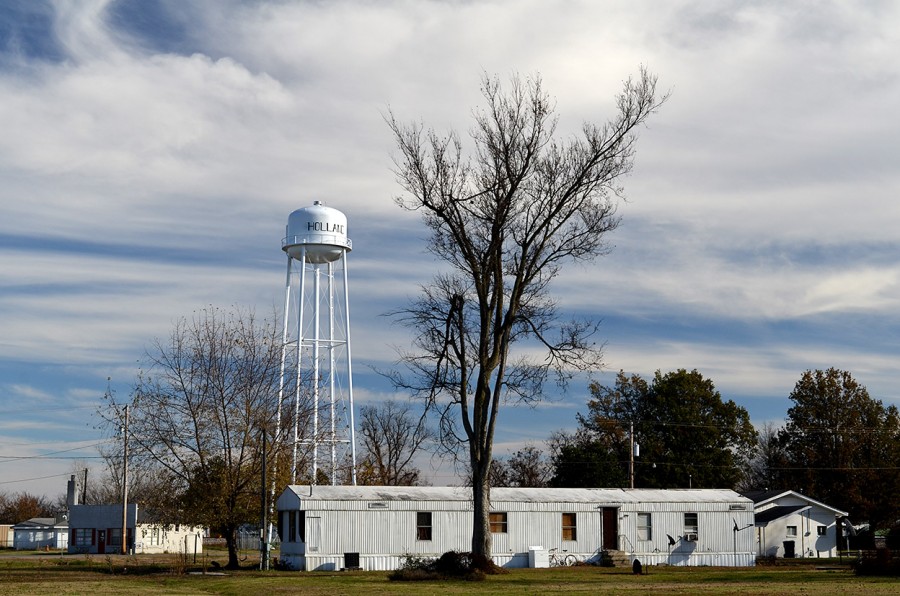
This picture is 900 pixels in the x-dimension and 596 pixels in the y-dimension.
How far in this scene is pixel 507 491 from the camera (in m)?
47.1

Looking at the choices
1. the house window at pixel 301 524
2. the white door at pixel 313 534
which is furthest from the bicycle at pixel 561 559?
the house window at pixel 301 524

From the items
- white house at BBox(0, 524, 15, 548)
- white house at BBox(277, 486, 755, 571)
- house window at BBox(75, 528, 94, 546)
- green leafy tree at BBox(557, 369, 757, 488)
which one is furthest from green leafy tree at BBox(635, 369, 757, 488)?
white house at BBox(0, 524, 15, 548)

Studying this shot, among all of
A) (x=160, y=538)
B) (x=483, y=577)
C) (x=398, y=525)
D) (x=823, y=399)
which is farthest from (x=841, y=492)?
(x=160, y=538)

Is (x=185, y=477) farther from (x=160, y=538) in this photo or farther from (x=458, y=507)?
(x=160, y=538)

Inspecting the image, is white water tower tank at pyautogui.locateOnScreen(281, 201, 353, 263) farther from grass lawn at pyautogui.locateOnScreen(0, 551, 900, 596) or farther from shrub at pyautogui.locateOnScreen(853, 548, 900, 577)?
shrub at pyautogui.locateOnScreen(853, 548, 900, 577)

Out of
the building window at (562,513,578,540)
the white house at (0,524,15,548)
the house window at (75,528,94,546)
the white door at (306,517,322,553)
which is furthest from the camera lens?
the white house at (0,524,15,548)

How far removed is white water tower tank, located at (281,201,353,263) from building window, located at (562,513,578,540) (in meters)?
18.6

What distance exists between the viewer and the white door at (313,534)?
42438mm

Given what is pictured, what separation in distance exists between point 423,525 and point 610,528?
9.06m

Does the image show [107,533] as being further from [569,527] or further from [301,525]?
[569,527]

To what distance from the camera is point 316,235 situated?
55.7m

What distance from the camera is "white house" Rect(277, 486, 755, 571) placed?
141 feet

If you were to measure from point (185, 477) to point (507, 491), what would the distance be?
45.3 feet

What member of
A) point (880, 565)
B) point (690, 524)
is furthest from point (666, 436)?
point (880, 565)
